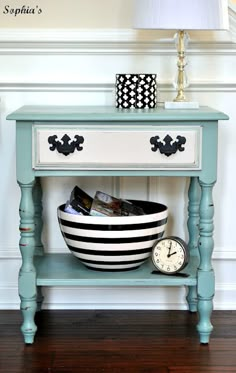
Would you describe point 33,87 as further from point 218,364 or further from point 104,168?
point 218,364

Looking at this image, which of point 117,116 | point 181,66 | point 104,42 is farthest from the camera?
point 104,42

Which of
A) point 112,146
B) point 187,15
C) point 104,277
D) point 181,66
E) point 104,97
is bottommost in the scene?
point 104,277

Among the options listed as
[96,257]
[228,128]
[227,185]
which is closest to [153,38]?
[228,128]

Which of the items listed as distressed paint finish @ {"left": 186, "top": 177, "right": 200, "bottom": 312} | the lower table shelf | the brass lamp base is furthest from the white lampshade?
the lower table shelf

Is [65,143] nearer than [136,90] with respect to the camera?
Yes

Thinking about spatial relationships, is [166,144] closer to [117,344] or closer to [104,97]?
[104,97]

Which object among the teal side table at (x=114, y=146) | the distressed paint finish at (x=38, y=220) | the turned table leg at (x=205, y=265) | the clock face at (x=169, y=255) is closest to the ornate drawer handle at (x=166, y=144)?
the teal side table at (x=114, y=146)

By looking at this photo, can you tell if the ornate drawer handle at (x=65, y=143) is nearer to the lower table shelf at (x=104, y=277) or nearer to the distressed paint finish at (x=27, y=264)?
the distressed paint finish at (x=27, y=264)

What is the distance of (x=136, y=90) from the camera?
218cm

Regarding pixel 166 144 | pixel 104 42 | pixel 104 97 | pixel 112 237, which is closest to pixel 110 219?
pixel 112 237

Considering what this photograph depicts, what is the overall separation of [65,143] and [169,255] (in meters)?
0.49

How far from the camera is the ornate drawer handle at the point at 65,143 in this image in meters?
2.01

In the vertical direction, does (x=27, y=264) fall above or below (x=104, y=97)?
below

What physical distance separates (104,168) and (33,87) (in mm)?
511
